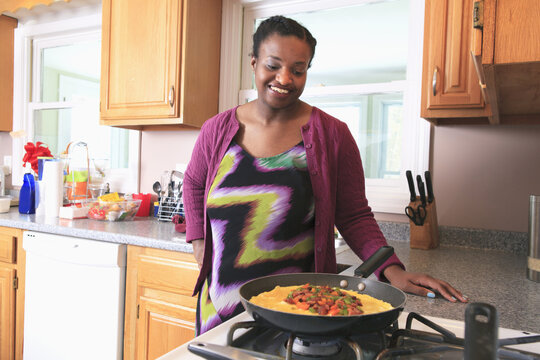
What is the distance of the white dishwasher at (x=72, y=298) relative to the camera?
1943mm

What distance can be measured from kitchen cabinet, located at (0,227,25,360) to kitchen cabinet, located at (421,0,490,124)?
2.11 m

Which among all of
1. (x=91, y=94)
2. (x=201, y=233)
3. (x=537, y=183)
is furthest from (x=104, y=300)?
(x=537, y=183)

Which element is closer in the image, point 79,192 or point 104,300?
point 104,300

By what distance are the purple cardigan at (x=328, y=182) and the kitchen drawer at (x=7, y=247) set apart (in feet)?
4.96

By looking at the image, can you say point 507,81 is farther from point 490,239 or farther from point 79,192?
point 79,192

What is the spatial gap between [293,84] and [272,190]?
0.94 feet

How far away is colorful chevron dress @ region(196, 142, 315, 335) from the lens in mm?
1135

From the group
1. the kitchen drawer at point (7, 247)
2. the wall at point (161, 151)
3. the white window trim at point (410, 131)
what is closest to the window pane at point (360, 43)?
the white window trim at point (410, 131)

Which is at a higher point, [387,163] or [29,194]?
[387,163]

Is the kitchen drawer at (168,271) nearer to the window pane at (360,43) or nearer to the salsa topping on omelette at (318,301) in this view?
the salsa topping on omelette at (318,301)

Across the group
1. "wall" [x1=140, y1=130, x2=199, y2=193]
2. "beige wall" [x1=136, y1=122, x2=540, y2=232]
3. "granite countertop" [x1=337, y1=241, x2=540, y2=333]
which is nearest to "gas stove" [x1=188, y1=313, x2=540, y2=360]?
"granite countertop" [x1=337, y1=241, x2=540, y2=333]

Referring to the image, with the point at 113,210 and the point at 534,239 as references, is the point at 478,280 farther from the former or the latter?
the point at 113,210

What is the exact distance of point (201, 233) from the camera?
4.48 ft

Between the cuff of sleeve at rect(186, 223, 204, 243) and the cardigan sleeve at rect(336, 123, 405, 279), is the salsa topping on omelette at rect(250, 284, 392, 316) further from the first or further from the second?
the cuff of sleeve at rect(186, 223, 204, 243)
